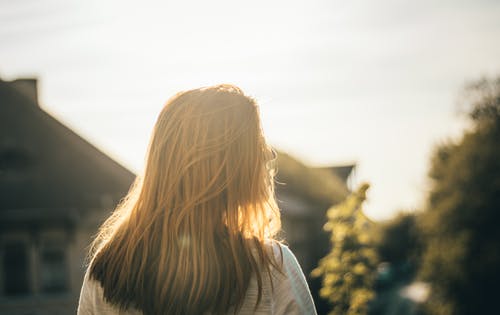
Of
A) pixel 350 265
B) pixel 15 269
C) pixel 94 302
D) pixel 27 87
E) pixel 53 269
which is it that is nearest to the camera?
pixel 94 302

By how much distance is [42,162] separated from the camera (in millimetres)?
17031

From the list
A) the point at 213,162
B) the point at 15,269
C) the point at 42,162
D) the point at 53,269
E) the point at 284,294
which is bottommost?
the point at 284,294

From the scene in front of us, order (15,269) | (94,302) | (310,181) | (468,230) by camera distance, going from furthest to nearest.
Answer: (310,181) < (468,230) < (15,269) < (94,302)

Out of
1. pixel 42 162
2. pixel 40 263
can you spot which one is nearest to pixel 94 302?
pixel 40 263

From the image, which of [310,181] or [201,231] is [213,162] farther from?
[310,181]

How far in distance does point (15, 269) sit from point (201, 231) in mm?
16164

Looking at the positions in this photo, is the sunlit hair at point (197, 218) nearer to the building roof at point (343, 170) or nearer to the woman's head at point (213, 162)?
the woman's head at point (213, 162)

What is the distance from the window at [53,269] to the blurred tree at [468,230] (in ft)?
50.5

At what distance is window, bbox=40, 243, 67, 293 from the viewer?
1608 centimetres

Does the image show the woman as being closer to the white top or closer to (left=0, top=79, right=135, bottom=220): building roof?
the white top

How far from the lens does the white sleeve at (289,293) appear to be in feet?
5.42

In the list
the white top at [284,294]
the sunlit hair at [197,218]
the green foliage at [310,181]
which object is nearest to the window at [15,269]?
the green foliage at [310,181]

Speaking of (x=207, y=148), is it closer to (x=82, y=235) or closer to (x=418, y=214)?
(x=82, y=235)

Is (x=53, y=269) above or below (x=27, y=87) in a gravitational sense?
below
